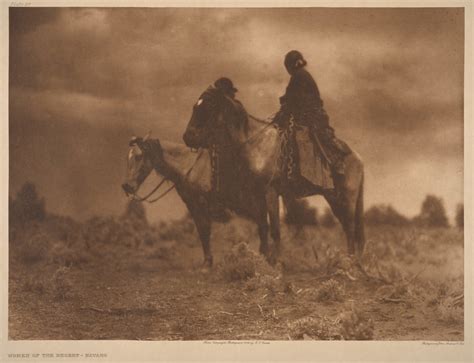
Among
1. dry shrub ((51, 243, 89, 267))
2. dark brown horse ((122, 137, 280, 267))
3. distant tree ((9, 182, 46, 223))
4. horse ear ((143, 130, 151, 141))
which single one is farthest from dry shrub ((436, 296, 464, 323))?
distant tree ((9, 182, 46, 223))

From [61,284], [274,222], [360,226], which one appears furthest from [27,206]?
[360,226]

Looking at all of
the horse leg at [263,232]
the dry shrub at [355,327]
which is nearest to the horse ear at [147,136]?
the horse leg at [263,232]

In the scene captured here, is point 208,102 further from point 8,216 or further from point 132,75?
point 8,216

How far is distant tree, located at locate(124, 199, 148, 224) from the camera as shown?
7258mm

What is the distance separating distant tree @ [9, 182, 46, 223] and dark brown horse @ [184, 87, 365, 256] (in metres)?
1.59

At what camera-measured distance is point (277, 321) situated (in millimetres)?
7094

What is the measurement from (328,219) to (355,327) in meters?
1.08

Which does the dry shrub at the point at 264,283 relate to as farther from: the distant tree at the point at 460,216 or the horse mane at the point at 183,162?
the distant tree at the point at 460,216

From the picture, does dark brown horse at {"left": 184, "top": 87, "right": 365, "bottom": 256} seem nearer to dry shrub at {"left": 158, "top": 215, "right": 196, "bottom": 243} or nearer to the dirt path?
the dirt path

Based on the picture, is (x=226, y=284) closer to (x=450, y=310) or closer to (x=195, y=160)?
(x=195, y=160)
